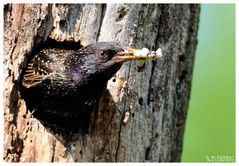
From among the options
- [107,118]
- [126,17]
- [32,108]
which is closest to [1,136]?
[32,108]

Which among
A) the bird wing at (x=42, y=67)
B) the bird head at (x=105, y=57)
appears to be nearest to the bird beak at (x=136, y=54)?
the bird head at (x=105, y=57)

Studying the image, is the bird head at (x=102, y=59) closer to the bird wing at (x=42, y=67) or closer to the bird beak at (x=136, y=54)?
the bird beak at (x=136, y=54)

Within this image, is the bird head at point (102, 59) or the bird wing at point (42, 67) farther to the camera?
the bird wing at point (42, 67)

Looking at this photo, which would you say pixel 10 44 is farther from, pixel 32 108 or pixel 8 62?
pixel 32 108

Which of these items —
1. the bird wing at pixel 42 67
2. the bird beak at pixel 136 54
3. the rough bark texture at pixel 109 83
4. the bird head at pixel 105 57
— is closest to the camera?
the bird beak at pixel 136 54

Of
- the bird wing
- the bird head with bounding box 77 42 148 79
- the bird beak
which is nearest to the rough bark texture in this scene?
the bird wing

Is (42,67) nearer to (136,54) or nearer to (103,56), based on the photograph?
(103,56)
